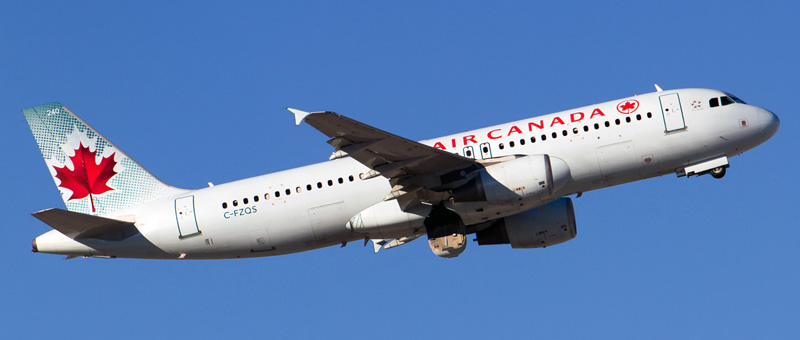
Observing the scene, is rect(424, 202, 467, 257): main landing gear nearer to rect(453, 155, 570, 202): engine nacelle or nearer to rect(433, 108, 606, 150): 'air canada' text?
rect(453, 155, 570, 202): engine nacelle

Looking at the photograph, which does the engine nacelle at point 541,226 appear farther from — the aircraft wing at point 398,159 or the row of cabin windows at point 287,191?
the row of cabin windows at point 287,191

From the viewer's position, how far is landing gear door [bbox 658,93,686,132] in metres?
41.6

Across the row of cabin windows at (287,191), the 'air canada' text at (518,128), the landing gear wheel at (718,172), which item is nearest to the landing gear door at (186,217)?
the row of cabin windows at (287,191)

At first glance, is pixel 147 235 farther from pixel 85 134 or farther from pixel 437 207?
pixel 437 207

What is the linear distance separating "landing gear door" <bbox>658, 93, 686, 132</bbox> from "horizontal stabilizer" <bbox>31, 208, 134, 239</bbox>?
22.0m

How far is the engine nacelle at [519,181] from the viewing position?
39969 mm

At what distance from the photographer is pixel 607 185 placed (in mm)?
42188

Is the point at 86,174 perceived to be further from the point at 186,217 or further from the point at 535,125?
the point at 535,125

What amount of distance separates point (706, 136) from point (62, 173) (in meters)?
27.1

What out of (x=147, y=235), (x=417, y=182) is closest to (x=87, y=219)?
(x=147, y=235)

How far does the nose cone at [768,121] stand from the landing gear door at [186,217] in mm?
22942

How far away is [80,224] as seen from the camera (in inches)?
1710

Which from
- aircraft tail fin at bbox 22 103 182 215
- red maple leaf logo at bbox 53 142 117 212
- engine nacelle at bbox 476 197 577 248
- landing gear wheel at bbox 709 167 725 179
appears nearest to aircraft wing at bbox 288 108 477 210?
engine nacelle at bbox 476 197 577 248

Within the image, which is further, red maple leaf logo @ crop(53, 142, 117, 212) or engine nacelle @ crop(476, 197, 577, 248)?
red maple leaf logo @ crop(53, 142, 117, 212)
